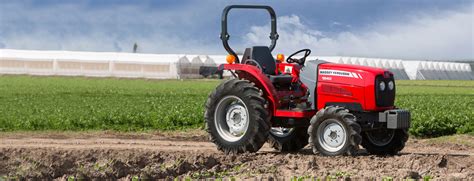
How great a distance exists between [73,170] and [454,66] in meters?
83.7

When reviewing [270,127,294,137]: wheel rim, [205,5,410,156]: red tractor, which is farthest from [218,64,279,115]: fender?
[270,127,294,137]: wheel rim

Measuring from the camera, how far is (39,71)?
7425cm

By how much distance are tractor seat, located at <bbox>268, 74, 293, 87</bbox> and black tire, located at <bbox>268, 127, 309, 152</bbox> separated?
1000 mm

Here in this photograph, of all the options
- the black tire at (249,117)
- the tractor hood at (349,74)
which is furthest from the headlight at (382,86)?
the black tire at (249,117)

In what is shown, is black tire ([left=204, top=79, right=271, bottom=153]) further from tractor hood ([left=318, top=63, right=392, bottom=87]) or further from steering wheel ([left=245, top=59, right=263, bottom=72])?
tractor hood ([left=318, top=63, right=392, bottom=87])

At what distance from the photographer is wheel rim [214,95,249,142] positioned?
497 inches

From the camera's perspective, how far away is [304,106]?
12578mm

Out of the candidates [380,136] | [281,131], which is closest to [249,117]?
[281,131]

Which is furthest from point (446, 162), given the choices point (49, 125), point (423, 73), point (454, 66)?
point (454, 66)

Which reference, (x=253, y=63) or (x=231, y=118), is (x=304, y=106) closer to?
(x=253, y=63)

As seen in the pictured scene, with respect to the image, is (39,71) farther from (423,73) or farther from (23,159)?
(23,159)

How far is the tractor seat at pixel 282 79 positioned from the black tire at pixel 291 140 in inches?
39.4

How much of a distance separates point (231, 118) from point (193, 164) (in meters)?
1.59

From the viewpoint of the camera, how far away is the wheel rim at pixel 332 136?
11.8 m
